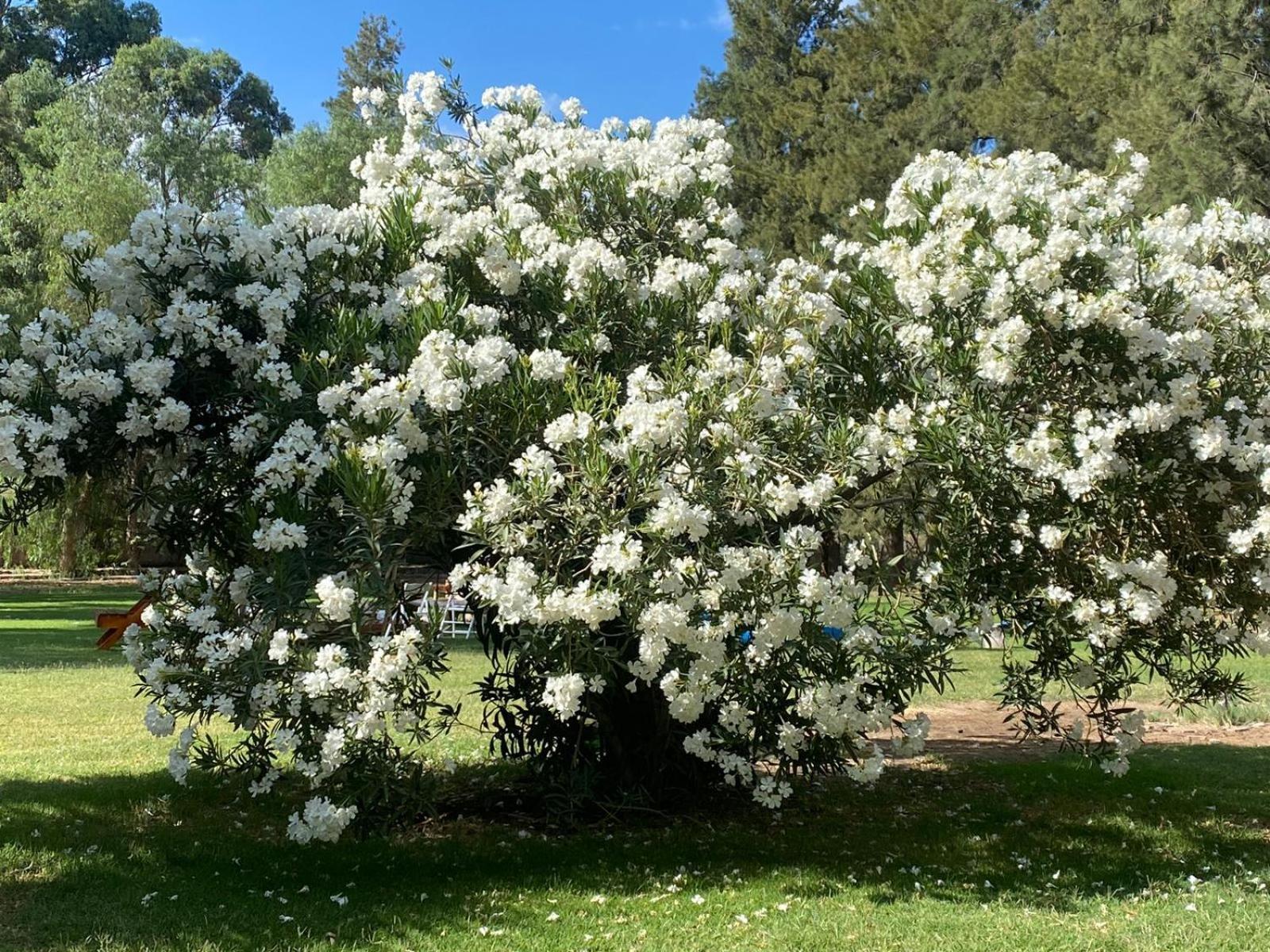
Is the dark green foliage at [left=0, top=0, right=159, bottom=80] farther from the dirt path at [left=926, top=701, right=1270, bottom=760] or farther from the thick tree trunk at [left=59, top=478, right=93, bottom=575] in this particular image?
the dirt path at [left=926, top=701, right=1270, bottom=760]

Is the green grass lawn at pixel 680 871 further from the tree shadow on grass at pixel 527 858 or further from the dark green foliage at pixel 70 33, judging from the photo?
the dark green foliage at pixel 70 33

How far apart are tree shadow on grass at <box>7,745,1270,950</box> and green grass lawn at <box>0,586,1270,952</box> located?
0.02 meters

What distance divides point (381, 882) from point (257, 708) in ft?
4.21

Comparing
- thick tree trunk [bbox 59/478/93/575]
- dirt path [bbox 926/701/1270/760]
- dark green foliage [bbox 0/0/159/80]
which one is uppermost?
dark green foliage [bbox 0/0/159/80]

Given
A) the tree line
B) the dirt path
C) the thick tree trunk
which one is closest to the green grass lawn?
the dirt path

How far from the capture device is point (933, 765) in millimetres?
9047

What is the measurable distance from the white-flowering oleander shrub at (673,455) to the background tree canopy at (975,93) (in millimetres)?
11239

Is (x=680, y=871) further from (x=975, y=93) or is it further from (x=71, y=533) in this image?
(x=71, y=533)

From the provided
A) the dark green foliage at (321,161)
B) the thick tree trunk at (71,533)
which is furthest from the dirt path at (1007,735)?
the dark green foliage at (321,161)

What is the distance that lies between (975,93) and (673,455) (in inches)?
847

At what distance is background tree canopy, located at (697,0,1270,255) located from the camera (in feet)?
54.4

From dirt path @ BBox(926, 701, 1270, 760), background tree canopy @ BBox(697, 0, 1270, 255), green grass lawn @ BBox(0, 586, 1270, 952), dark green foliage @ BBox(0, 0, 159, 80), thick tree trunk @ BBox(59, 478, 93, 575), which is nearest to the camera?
green grass lawn @ BBox(0, 586, 1270, 952)

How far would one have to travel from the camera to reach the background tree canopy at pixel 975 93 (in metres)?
16.6

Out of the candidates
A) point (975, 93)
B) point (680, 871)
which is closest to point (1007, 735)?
point (680, 871)
